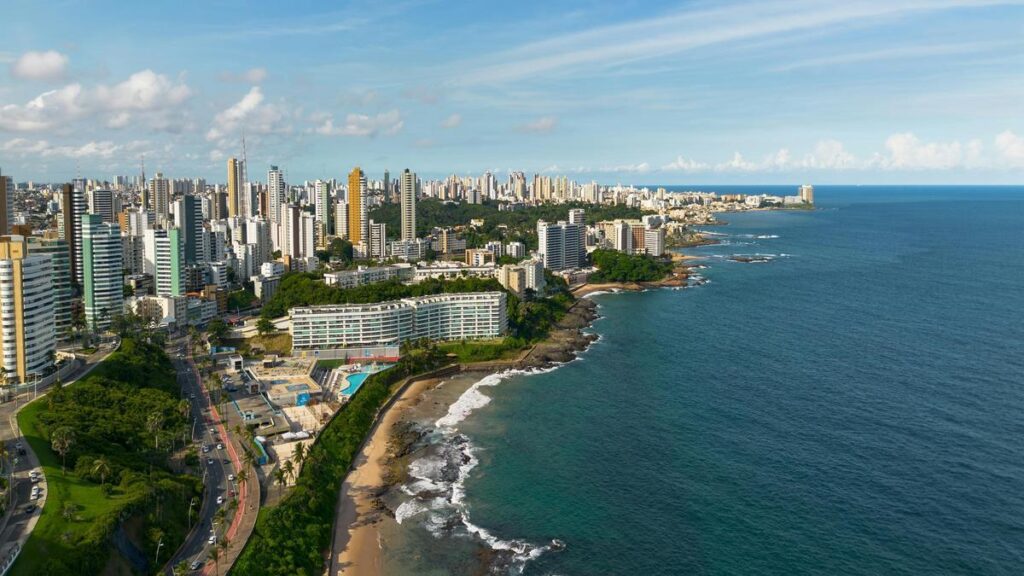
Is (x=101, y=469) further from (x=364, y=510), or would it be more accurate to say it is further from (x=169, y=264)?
(x=169, y=264)

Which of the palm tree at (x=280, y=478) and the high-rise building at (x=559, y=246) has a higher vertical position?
the high-rise building at (x=559, y=246)

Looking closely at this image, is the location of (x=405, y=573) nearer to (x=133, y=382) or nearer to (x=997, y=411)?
(x=133, y=382)

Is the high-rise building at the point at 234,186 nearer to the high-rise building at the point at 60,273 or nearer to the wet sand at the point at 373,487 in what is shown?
the high-rise building at the point at 60,273

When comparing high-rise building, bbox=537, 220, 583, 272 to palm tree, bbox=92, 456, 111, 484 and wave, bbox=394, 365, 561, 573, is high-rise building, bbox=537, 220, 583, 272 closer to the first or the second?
wave, bbox=394, 365, 561, 573

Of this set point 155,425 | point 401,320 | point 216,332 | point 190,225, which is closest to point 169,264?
point 216,332

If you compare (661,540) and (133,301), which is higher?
(133,301)

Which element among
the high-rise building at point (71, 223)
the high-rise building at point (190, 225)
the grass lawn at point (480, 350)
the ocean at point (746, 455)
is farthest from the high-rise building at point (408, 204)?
the grass lawn at point (480, 350)

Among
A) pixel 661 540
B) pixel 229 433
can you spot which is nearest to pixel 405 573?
pixel 661 540
